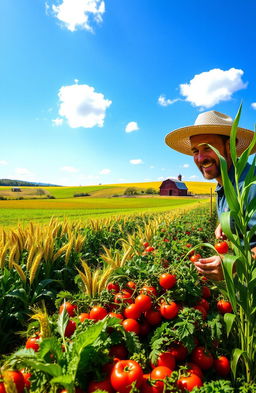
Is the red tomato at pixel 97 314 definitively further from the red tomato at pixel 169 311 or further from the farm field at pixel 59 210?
the farm field at pixel 59 210

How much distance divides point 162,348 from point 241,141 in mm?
2901

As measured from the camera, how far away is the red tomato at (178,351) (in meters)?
1.53

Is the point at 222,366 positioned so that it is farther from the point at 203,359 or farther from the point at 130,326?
the point at 130,326

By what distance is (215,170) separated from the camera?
97.4 inches

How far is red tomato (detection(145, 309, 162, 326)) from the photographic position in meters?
1.67

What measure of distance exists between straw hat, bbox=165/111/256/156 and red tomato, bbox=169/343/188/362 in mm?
2158

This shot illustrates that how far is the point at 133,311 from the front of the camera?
5.41 feet

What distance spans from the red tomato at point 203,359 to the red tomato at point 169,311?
266 millimetres

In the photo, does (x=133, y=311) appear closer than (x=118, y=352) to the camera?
No

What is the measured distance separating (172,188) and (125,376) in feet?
213

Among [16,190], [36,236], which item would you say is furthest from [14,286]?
[16,190]

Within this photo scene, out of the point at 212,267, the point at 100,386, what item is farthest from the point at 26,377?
the point at 212,267

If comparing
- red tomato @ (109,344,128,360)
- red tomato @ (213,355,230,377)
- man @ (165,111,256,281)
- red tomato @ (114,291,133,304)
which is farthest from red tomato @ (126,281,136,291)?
man @ (165,111,256,281)

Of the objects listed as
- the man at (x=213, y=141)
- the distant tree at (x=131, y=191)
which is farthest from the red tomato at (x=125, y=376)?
the distant tree at (x=131, y=191)
